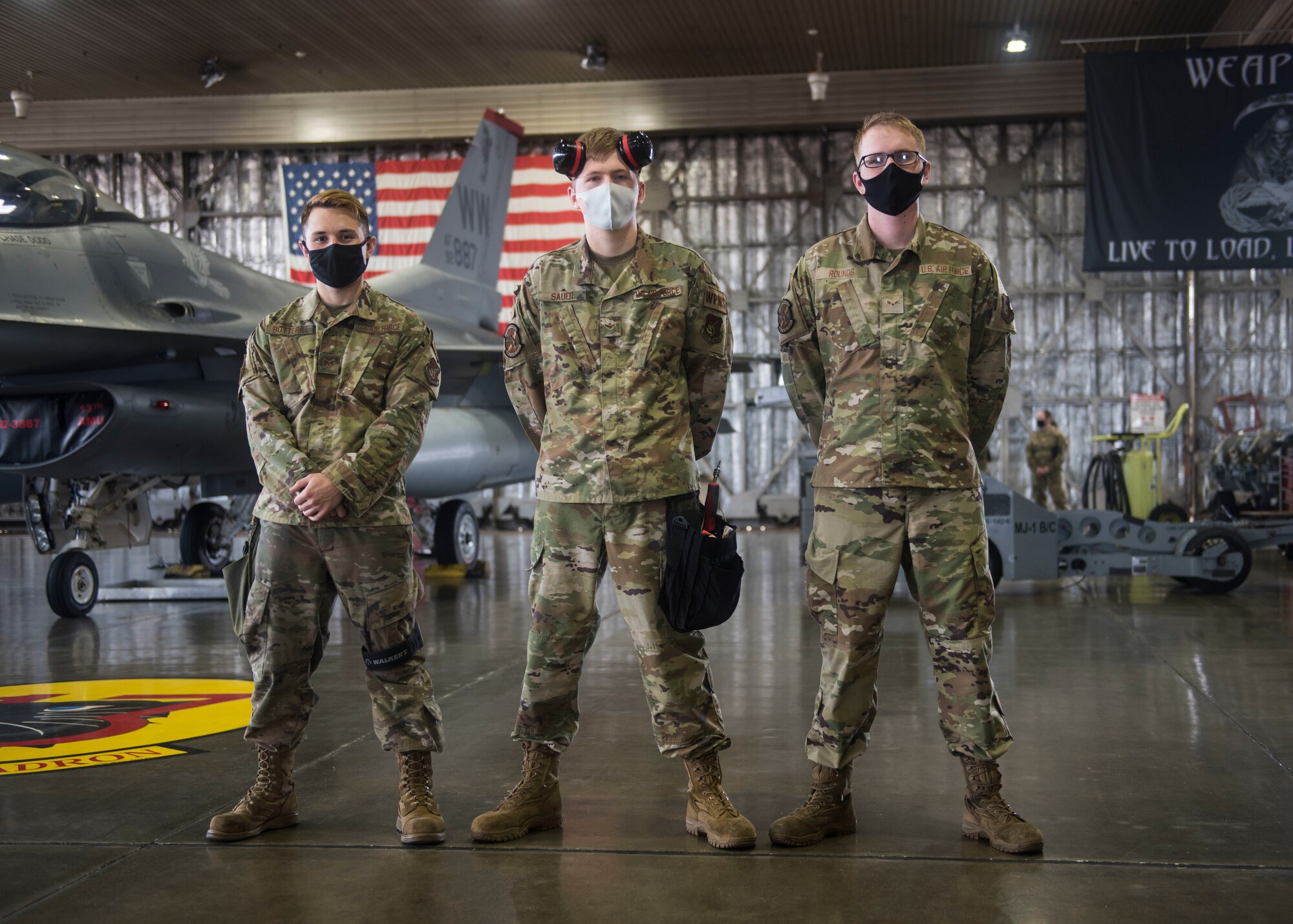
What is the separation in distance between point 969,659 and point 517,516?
19302mm

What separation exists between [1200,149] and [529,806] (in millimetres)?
11657

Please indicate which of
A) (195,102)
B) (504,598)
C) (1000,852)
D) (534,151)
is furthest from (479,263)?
(1000,852)

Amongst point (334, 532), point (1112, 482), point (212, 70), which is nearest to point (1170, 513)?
point (1112, 482)

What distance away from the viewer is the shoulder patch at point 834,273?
131 inches

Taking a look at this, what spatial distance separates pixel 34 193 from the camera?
747 cm

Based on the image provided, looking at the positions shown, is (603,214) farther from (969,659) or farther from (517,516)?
(517,516)

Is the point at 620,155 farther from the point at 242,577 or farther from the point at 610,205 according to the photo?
the point at 242,577

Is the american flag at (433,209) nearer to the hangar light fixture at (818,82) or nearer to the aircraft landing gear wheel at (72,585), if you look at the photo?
the hangar light fixture at (818,82)

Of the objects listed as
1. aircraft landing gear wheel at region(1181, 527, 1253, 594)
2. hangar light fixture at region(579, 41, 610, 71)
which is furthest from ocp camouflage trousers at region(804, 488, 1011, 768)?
hangar light fixture at region(579, 41, 610, 71)

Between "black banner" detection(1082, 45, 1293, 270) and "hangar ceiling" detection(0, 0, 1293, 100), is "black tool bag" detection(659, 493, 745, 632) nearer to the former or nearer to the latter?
"black banner" detection(1082, 45, 1293, 270)

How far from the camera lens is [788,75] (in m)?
20.3

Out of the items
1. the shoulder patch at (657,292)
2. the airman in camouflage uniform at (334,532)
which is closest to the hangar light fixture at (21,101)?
the airman in camouflage uniform at (334,532)

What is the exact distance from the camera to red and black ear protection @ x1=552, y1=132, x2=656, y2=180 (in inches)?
129

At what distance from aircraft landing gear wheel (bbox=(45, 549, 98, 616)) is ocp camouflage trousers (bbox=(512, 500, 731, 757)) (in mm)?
6546
